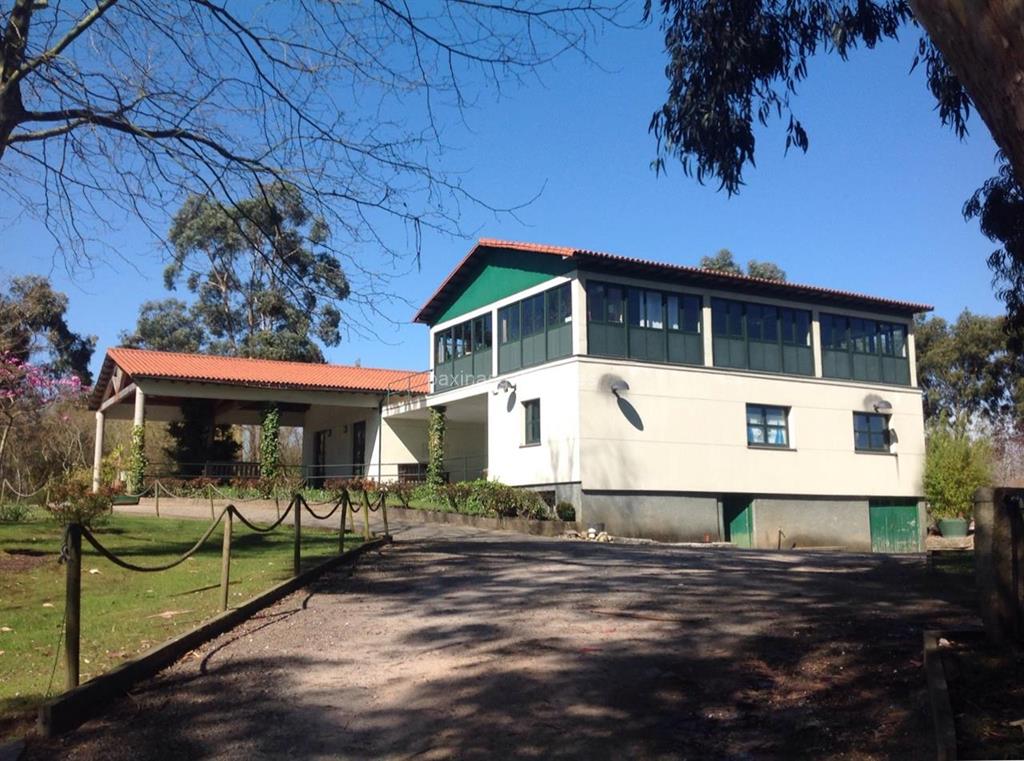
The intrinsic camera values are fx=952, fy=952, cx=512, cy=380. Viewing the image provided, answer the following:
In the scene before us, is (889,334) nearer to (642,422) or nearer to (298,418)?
(642,422)

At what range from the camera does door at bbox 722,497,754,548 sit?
1115 inches

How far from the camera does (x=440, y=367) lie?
110ft

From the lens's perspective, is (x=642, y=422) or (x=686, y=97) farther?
(x=642, y=422)

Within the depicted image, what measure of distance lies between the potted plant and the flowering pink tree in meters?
26.9

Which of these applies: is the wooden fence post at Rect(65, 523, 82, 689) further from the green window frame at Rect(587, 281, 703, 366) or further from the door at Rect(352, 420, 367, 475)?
the door at Rect(352, 420, 367, 475)

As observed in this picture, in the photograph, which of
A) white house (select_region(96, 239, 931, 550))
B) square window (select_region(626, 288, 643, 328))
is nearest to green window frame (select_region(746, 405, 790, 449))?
white house (select_region(96, 239, 931, 550))

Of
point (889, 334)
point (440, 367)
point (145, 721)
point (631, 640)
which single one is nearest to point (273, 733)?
point (145, 721)

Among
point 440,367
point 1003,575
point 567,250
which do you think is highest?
point 567,250

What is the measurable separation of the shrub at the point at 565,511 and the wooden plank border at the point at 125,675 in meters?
15.4

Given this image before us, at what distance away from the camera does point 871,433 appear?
3125 centimetres

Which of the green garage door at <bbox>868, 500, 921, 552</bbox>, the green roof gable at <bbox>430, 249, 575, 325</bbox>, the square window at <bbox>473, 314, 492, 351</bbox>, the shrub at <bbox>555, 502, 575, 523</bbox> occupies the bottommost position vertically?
the green garage door at <bbox>868, 500, 921, 552</bbox>

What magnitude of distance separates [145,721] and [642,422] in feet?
69.4

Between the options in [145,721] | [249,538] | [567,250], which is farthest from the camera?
[567,250]

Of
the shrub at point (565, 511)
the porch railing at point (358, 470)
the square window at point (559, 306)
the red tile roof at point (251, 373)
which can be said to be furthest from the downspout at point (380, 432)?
the shrub at point (565, 511)
